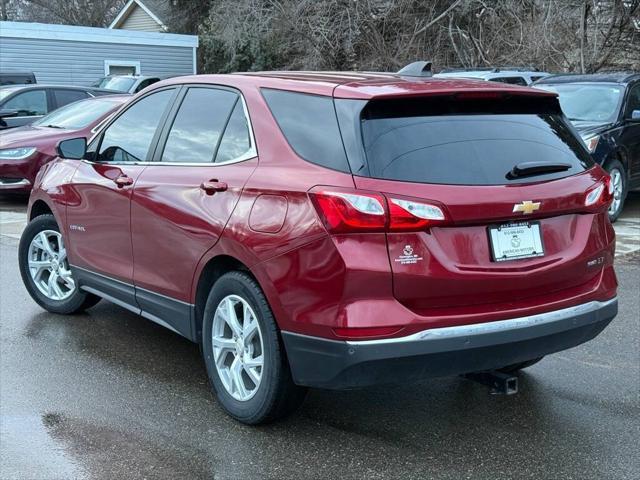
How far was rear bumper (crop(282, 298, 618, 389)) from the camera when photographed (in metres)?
3.36

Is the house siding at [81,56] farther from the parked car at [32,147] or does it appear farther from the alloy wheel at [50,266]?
the alloy wheel at [50,266]

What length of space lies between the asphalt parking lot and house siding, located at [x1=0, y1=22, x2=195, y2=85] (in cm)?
2169

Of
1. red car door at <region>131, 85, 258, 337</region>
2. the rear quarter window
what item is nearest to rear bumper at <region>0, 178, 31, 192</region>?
red car door at <region>131, 85, 258, 337</region>

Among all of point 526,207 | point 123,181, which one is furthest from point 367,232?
point 123,181

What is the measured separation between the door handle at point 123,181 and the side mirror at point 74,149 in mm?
640

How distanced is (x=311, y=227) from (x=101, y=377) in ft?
6.62

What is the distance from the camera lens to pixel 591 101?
1069cm

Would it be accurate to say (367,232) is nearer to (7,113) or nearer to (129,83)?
(7,113)

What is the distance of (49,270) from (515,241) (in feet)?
12.7

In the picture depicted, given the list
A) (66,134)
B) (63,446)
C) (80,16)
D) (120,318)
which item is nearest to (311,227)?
(63,446)

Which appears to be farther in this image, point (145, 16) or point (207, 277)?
point (145, 16)

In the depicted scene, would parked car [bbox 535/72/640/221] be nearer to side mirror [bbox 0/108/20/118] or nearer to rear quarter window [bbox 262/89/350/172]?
rear quarter window [bbox 262/89/350/172]

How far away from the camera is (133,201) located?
186 inches

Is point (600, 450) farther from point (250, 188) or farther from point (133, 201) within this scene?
point (133, 201)
